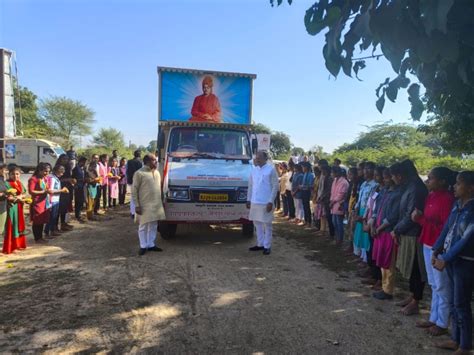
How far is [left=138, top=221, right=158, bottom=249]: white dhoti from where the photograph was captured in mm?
7023

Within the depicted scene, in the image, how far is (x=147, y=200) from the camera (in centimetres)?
696

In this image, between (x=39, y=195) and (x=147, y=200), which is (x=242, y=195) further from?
(x=39, y=195)

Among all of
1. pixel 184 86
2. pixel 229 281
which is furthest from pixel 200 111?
pixel 229 281

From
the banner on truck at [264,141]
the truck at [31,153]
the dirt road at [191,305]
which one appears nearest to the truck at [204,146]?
the dirt road at [191,305]

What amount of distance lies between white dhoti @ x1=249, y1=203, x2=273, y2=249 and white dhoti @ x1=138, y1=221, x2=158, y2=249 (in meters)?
1.83

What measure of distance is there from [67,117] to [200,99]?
47539 millimetres

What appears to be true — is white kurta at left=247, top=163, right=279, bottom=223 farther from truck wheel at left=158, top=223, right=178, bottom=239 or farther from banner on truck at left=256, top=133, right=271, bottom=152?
banner on truck at left=256, top=133, right=271, bottom=152

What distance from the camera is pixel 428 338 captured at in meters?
3.89

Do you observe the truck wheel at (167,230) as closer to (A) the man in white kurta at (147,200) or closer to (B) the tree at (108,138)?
(A) the man in white kurta at (147,200)

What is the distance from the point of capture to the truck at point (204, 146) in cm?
742

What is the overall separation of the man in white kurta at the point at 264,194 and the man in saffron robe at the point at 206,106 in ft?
6.80

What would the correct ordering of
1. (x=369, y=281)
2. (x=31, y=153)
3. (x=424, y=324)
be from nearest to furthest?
1. (x=424, y=324)
2. (x=369, y=281)
3. (x=31, y=153)

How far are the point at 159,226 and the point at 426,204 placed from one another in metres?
5.39

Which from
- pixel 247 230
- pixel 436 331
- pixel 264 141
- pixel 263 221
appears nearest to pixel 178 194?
pixel 263 221
